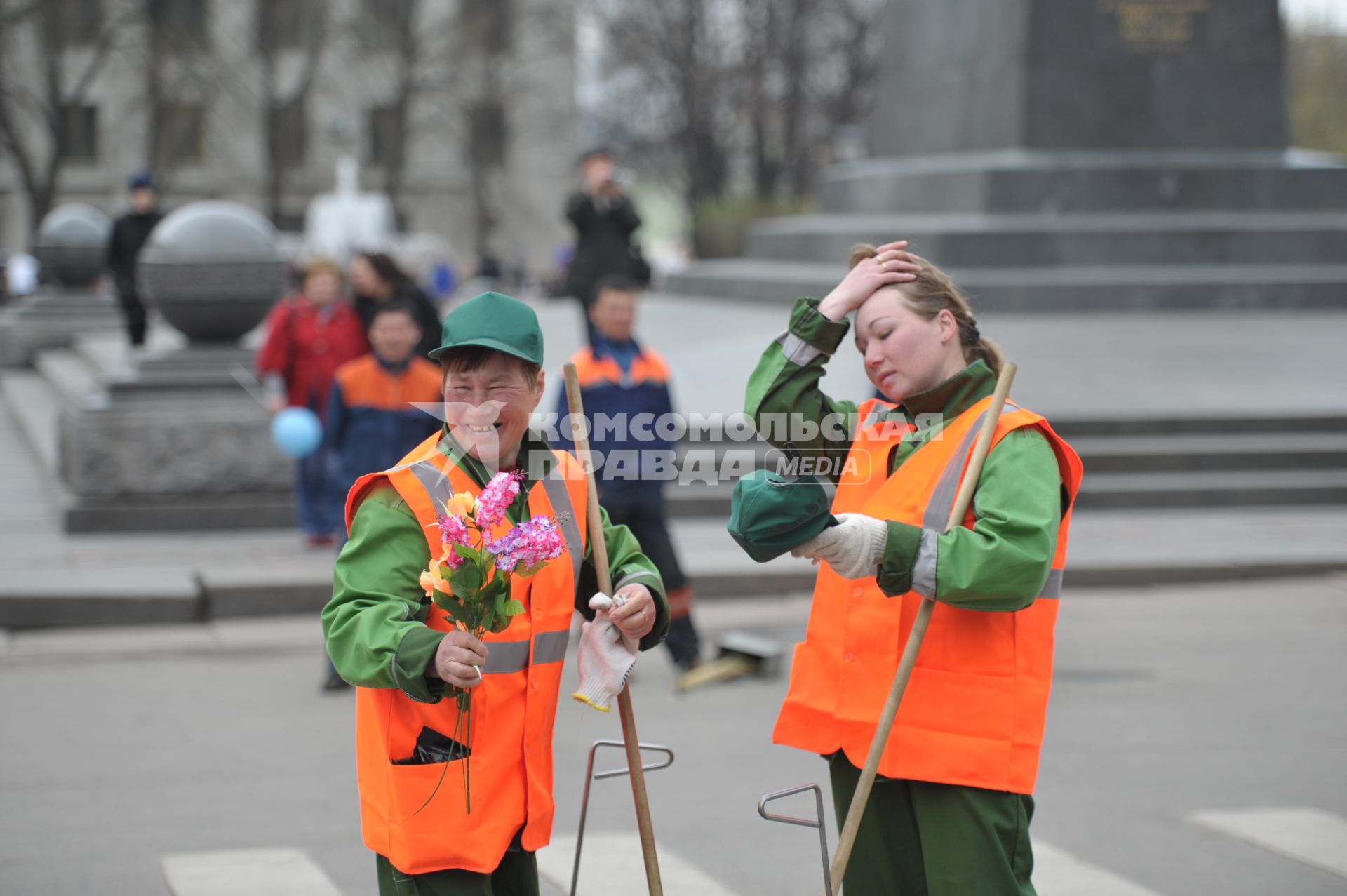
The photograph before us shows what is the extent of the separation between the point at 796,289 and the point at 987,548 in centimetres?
1738

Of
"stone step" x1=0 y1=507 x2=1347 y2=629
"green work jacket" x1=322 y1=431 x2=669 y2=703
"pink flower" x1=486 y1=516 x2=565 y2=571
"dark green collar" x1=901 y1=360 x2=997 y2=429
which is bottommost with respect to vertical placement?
"stone step" x1=0 y1=507 x2=1347 y2=629

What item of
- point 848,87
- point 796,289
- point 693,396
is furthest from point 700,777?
point 848,87

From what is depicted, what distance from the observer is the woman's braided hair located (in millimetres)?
3352

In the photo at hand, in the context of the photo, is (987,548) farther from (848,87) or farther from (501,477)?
(848,87)

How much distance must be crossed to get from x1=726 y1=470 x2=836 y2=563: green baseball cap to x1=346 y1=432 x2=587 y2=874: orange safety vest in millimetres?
414

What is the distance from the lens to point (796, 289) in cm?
2017

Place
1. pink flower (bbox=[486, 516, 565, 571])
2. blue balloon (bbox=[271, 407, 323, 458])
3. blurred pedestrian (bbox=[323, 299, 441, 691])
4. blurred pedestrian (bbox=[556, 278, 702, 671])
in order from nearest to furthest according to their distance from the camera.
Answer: pink flower (bbox=[486, 516, 565, 571]), blurred pedestrian (bbox=[556, 278, 702, 671]), blurred pedestrian (bbox=[323, 299, 441, 691]), blue balloon (bbox=[271, 407, 323, 458])

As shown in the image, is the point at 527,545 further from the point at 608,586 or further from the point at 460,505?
the point at 608,586

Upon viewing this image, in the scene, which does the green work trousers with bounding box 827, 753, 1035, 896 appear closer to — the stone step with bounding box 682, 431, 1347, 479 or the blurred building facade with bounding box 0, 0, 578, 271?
the stone step with bounding box 682, 431, 1347, 479

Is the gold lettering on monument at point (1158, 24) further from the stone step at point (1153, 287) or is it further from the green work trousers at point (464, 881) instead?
the green work trousers at point (464, 881)

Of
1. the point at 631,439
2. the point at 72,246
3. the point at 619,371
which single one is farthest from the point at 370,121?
the point at 631,439

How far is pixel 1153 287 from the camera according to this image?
19.1 metres

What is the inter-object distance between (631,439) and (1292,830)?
345 centimetres

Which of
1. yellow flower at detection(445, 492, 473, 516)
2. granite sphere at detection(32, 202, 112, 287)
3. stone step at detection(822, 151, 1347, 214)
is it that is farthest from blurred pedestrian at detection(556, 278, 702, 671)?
granite sphere at detection(32, 202, 112, 287)
